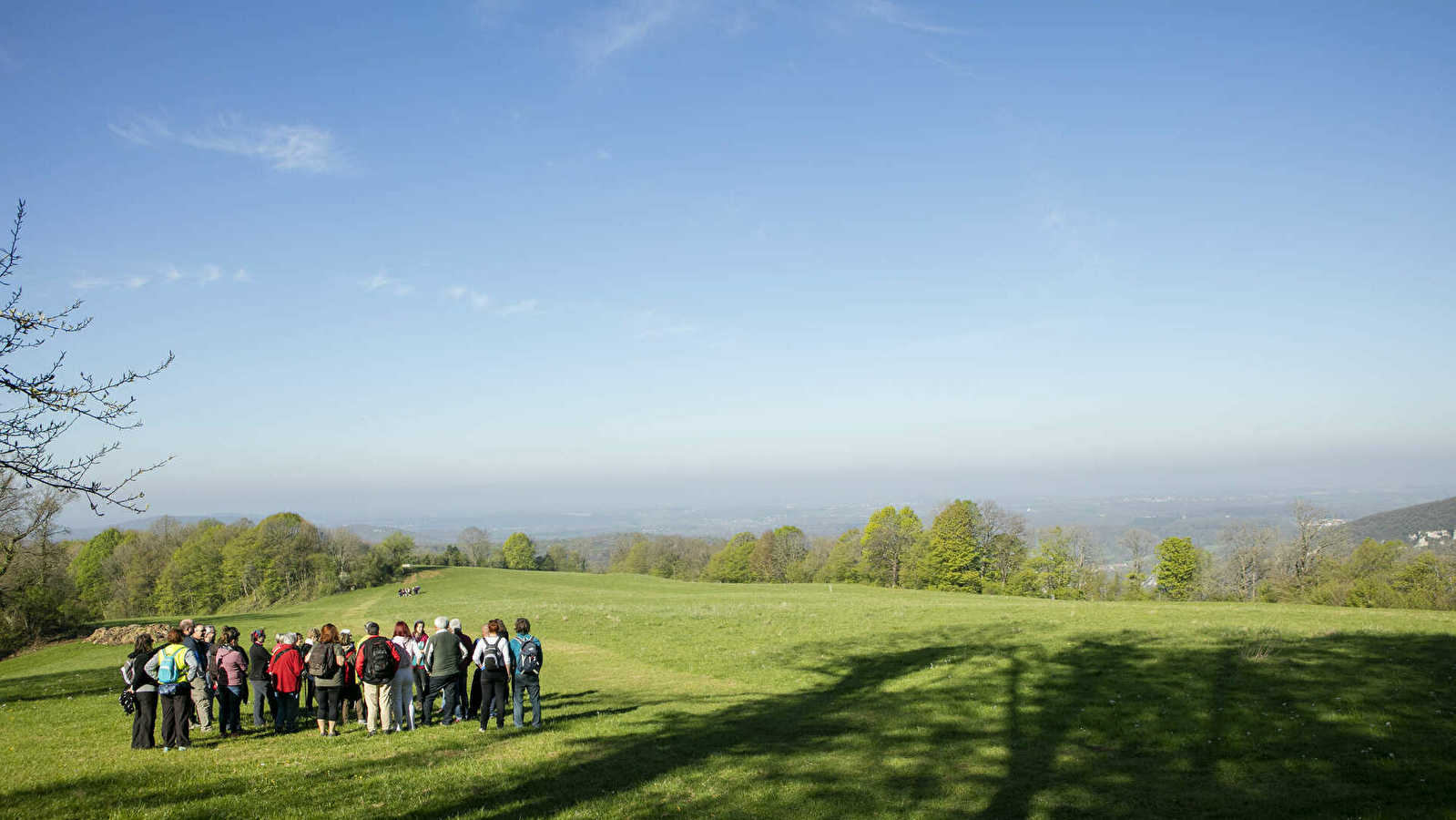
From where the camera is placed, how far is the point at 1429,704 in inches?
489

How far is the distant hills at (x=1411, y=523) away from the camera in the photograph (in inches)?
4491

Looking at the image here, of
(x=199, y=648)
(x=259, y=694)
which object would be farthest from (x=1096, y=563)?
(x=199, y=648)

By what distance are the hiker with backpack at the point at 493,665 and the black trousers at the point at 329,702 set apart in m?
3.02

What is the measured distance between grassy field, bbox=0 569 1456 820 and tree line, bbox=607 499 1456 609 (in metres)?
37.2

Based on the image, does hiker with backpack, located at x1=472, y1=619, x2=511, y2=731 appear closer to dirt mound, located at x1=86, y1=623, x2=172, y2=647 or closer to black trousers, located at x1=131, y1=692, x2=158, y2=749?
black trousers, located at x1=131, y1=692, x2=158, y2=749

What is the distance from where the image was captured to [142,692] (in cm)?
1340

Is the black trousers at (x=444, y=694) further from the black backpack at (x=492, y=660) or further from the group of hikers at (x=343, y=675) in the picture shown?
the black backpack at (x=492, y=660)

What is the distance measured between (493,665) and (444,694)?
1.96 metres

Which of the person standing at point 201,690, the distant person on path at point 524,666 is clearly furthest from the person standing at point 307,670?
the distant person on path at point 524,666

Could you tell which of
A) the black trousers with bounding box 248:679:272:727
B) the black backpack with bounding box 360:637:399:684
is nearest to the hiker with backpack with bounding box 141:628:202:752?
the black trousers with bounding box 248:679:272:727

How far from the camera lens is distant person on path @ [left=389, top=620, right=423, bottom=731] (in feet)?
49.1

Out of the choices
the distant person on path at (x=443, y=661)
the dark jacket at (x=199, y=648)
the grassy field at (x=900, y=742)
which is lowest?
the grassy field at (x=900, y=742)

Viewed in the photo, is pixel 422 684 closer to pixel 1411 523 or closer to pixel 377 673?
pixel 377 673

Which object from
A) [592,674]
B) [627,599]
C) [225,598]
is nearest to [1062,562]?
[627,599]
